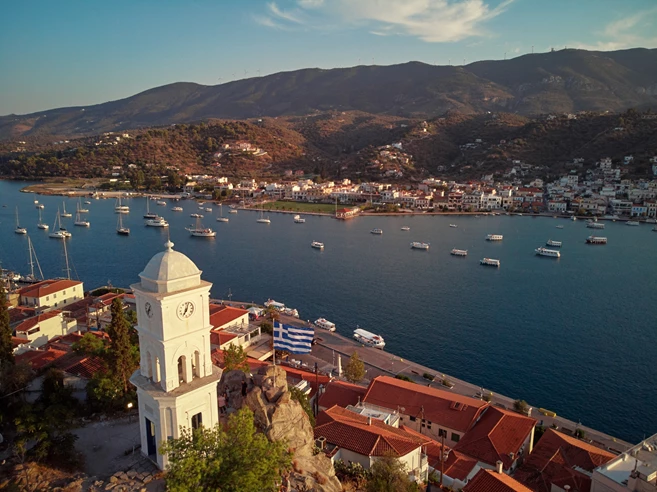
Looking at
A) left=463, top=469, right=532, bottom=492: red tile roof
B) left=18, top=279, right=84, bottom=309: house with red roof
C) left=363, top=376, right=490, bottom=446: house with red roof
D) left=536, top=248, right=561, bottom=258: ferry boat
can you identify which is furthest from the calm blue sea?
left=463, top=469, right=532, bottom=492: red tile roof

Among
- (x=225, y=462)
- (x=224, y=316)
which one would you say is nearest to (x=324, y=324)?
(x=224, y=316)

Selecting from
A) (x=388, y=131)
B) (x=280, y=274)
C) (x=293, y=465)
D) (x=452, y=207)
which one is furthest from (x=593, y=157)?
(x=293, y=465)

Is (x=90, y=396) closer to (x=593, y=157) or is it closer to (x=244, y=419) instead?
(x=244, y=419)

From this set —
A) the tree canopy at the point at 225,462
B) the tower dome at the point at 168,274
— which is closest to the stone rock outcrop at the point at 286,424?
the tree canopy at the point at 225,462

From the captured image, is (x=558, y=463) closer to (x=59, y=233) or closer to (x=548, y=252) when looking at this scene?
(x=548, y=252)

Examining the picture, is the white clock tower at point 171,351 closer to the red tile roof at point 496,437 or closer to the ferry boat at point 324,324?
the red tile roof at point 496,437

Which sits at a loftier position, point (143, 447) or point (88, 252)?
point (143, 447)
